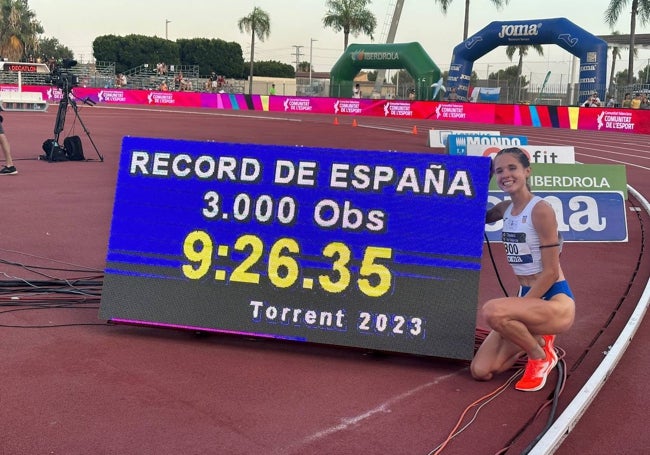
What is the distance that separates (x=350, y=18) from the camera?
76.6m

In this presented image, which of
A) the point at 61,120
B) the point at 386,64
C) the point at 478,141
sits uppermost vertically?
the point at 386,64

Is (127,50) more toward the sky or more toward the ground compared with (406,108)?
more toward the sky

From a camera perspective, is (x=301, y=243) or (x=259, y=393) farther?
(x=301, y=243)

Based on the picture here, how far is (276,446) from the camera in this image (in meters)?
3.76

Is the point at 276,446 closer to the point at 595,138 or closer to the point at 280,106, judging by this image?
the point at 595,138

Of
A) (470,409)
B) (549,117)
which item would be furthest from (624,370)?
(549,117)

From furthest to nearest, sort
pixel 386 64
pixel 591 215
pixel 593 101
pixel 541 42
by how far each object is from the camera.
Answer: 1. pixel 386 64
2. pixel 541 42
3. pixel 593 101
4. pixel 591 215

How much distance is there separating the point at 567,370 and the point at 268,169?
2.48 m

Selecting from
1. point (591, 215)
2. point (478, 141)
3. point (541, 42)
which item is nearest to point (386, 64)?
point (541, 42)

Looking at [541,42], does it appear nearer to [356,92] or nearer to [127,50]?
[356,92]

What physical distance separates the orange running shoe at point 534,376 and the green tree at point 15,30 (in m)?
86.0

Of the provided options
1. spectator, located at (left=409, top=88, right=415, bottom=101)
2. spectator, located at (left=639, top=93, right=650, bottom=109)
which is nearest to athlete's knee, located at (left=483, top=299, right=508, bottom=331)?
spectator, located at (left=639, top=93, right=650, bottom=109)

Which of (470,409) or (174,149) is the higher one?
(174,149)

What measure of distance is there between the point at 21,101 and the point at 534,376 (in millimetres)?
36345
